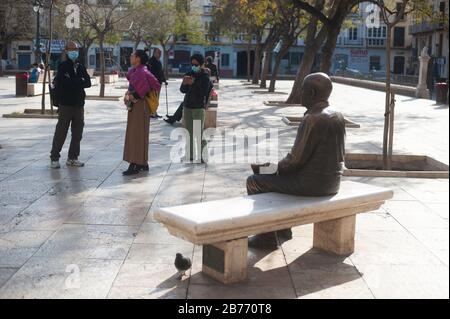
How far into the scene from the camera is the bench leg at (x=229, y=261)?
4.10m

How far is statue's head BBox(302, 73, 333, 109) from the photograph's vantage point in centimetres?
464

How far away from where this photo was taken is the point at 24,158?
906 centimetres

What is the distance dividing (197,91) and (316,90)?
429cm

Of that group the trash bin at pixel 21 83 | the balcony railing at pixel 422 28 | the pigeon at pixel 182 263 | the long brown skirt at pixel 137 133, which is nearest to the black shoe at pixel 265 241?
the pigeon at pixel 182 263

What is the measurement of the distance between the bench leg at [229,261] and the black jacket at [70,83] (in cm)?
453

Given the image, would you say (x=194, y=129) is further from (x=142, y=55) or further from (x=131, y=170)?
(x=142, y=55)

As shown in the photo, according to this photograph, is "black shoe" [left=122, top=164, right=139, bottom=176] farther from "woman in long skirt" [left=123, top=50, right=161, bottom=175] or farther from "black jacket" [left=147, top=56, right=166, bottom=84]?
"black jacket" [left=147, top=56, right=166, bottom=84]

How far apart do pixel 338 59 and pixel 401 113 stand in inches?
1993

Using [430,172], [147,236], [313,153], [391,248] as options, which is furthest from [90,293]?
[430,172]

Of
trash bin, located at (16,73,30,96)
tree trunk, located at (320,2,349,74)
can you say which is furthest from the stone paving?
trash bin, located at (16,73,30,96)

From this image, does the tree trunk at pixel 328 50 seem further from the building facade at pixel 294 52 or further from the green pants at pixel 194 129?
the building facade at pixel 294 52

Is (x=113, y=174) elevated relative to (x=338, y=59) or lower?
lower

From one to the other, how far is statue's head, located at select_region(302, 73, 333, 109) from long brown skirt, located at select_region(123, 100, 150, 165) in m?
3.57
